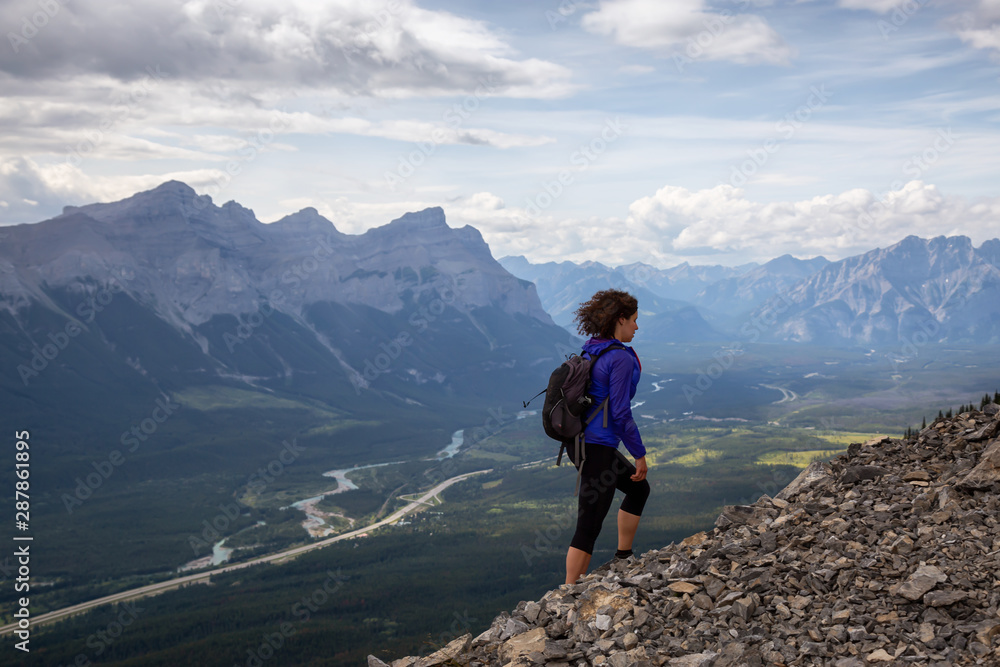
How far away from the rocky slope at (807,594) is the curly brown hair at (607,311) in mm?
4556

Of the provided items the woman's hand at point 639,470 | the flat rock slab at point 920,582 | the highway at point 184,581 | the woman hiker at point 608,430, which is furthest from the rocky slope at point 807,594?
the highway at point 184,581

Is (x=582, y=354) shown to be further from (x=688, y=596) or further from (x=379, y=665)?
(x=379, y=665)

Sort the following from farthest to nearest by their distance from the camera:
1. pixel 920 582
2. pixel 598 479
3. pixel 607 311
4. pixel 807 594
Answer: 1. pixel 607 311
2. pixel 598 479
3. pixel 807 594
4. pixel 920 582

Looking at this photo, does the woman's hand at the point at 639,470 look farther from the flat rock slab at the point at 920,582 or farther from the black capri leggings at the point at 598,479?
the flat rock slab at the point at 920,582

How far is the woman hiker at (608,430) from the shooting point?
12758mm

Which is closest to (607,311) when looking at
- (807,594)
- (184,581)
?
(807,594)

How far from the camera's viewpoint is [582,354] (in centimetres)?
1340

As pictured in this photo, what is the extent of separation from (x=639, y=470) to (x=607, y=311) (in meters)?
2.93

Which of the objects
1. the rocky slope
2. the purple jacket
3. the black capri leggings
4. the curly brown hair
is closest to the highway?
the rocky slope

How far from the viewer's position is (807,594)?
1184cm

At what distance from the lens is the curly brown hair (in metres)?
13.3

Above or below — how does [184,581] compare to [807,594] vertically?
below

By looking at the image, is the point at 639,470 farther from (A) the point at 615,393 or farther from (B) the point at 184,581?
(B) the point at 184,581

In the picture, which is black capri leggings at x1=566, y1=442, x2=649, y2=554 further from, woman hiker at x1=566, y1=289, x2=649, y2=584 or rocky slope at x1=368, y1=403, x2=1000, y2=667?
rocky slope at x1=368, y1=403, x2=1000, y2=667
